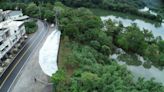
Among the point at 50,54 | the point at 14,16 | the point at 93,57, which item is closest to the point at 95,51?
the point at 93,57

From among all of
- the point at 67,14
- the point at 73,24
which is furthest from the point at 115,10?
the point at 73,24

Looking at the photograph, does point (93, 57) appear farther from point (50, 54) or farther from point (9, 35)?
point (9, 35)

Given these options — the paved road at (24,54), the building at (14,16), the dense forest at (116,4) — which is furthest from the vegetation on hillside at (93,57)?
the dense forest at (116,4)

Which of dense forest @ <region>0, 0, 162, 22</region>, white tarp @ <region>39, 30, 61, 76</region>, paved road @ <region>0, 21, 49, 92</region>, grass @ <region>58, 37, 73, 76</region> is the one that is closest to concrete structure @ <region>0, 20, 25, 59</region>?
paved road @ <region>0, 21, 49, 92</region>

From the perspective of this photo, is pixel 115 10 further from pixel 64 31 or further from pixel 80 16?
pixel 64 31

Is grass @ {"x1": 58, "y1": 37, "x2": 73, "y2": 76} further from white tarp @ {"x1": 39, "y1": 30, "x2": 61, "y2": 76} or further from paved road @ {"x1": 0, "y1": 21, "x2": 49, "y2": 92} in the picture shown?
paved road @ {"x1": 0, "y1": 21, "x2": 49, "y2": 92}

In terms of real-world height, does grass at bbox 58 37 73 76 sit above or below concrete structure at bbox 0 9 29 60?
below
